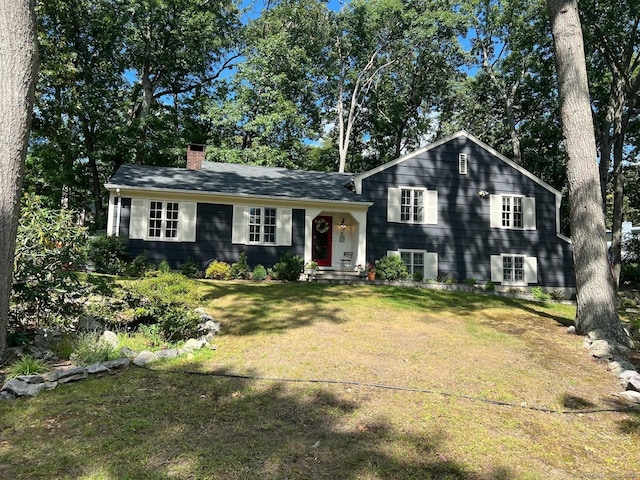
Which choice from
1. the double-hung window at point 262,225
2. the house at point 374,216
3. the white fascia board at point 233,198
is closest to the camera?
the white fascia board at point 233,198

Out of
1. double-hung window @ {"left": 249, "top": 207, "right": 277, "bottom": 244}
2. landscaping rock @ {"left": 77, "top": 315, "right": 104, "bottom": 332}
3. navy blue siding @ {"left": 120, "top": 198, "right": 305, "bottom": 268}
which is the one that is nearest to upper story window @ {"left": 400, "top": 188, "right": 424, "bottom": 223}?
navy blue siding @ {"left": 120, "top": 198, "right": 305, "bottom": 268}

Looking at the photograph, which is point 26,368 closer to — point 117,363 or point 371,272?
point 117,363

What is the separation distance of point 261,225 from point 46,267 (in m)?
9.33

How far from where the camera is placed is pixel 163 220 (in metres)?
14.4

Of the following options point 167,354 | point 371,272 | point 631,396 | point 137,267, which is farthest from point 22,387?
point 371,272

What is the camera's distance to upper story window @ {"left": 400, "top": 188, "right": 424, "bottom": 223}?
54.3 ft

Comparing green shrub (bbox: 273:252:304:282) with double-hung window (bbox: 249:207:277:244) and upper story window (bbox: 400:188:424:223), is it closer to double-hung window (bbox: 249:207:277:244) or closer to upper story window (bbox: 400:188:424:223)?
double-hung window (bbox: 249:207:277:244)

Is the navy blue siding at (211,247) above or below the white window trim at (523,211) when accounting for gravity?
below

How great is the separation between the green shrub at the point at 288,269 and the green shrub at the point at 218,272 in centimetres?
155

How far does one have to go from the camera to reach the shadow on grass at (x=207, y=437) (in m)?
2.98

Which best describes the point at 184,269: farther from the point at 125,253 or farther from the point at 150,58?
the point at 150,58

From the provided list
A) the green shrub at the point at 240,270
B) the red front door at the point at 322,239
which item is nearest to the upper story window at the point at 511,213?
the red front door at the point at 322,239

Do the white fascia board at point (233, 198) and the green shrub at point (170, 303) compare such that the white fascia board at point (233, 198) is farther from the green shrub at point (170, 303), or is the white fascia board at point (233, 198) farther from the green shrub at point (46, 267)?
the green shrub at point (170, 303)

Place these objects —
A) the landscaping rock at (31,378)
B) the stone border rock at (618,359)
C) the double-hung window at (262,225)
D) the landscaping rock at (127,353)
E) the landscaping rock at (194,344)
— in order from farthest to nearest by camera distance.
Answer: the double-hung window at (262,225) < the landscaping rock at (194,344) < the landscaping rock at (127,353) < the stone border rock at (618,359) < the landscaping rock at (31,378)
